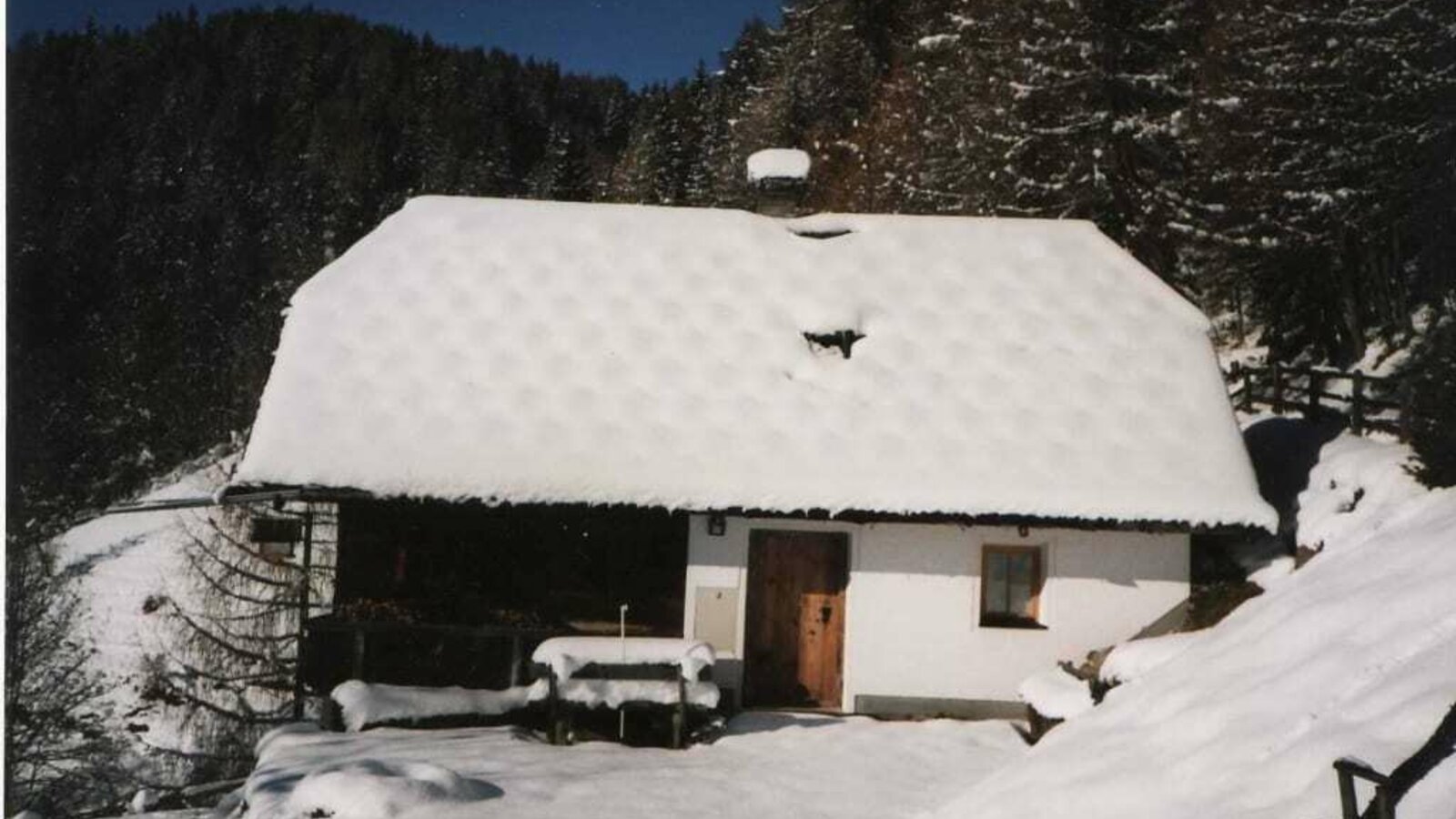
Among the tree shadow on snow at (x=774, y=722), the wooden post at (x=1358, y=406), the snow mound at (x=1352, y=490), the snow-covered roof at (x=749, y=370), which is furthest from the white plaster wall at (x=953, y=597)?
the wooden post at (x=1358, y=406)

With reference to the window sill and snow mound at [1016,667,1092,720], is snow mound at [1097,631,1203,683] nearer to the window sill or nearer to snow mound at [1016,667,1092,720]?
snow mound at [1016,667,1092,720]

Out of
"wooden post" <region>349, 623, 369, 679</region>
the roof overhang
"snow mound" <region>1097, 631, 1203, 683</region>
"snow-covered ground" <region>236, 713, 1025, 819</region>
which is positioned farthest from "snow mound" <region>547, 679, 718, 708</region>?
"snow mound" <region>1097, 631, 1203, 683</region>

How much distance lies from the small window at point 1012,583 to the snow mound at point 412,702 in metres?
5.07

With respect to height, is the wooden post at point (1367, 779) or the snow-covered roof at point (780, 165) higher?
the snow-covered roof at point (780, 165)

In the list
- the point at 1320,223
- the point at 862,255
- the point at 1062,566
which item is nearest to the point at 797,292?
the point at 862,255

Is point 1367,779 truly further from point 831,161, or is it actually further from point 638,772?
point 831,161

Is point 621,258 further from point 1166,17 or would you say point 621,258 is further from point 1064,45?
point 1166,17

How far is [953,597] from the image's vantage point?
12.0m

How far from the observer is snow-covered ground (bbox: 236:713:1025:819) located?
26.7 ft

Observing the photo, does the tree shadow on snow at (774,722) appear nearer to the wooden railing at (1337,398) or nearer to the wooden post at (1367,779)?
the wooden railing at (1337,398)

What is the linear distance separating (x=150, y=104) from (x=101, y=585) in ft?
39.2

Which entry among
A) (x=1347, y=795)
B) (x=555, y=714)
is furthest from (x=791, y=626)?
(x=1347, y=795)

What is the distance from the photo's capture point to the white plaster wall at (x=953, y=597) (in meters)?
Answer: 11.9

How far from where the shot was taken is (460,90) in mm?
43094
